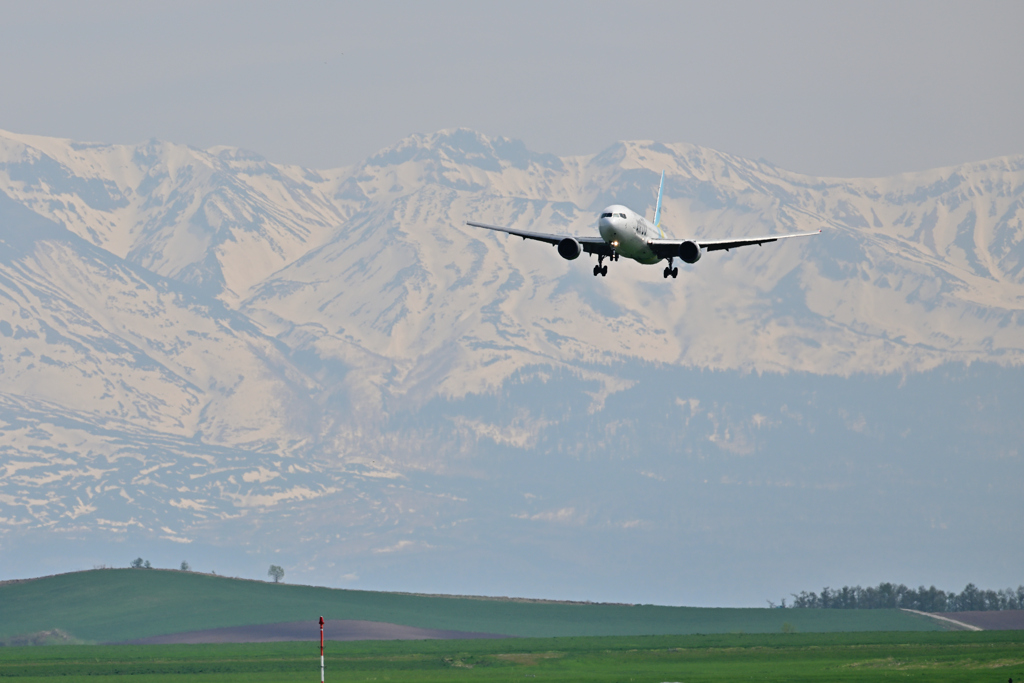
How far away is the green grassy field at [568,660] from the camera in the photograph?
127 meters

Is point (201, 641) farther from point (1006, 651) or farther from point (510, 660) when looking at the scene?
point (1006, 651)

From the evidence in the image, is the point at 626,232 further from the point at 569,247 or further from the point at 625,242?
the point at 569,247

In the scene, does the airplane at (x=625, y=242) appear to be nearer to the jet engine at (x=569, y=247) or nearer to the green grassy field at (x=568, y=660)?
the jet engine at (x=569, y=247)

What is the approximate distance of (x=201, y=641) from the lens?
641 feet

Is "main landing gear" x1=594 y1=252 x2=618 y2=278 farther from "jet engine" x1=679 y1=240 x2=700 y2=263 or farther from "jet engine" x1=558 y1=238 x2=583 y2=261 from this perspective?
"jet engine" x1=679 y1=240 x2=700 y2=263

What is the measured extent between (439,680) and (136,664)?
38.6 meters

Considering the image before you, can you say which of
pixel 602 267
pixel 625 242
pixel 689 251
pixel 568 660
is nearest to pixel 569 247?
pixel 602 267

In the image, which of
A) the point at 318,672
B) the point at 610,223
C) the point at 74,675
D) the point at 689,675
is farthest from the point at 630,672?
the point at 74,675

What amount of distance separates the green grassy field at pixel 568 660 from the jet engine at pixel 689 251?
32.7 meters

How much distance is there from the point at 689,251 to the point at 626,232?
5955 millimetres

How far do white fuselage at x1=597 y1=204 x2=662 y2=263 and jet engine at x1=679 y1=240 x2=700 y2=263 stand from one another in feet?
9.08

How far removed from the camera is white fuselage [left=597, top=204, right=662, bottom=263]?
12288 cm

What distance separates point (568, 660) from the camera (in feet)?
484

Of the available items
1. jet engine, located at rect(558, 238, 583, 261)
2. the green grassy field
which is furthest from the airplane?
the green grassy field
